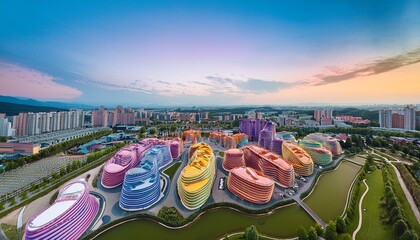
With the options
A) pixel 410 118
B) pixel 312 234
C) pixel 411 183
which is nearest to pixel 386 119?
pixel 410 118

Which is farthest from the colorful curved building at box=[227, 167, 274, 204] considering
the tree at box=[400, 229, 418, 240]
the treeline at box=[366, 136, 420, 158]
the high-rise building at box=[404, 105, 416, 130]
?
the high-rise building at box=[404, 105, 416, 130]

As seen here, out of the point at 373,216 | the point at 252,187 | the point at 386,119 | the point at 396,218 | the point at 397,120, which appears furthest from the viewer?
the point at 386,119

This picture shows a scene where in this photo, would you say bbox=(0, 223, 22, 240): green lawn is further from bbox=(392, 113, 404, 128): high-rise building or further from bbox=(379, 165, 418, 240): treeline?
bbox=(392, 113, 404, 128): high-rise building

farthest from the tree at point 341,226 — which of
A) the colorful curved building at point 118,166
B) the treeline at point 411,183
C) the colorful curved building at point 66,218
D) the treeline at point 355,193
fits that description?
the colorful curved building at point 118,166

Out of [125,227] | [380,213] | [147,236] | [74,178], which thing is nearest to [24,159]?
[74,178]

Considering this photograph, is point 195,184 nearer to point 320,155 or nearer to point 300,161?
point 300,161
